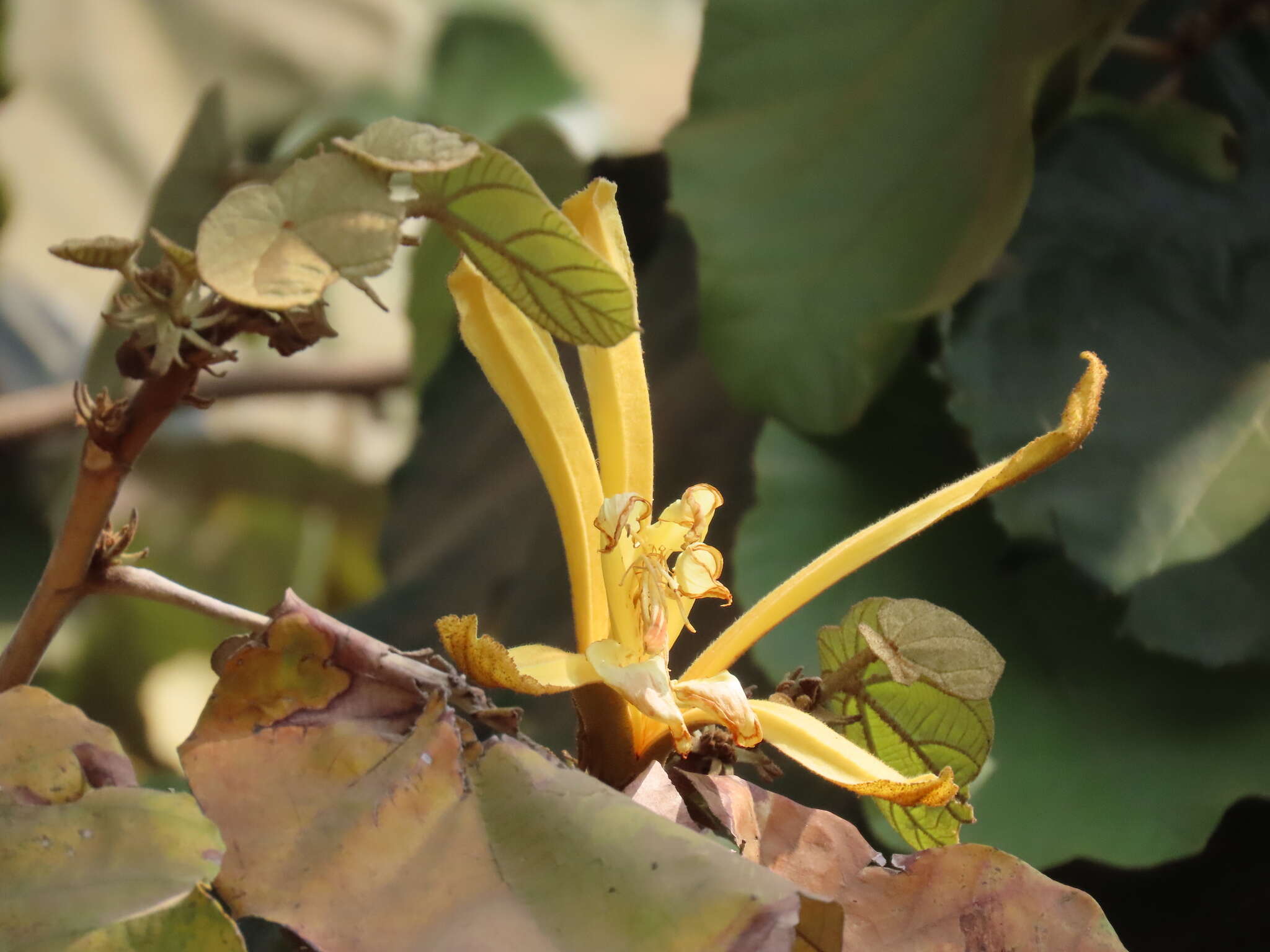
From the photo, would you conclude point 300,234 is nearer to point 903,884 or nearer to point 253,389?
point 903,884

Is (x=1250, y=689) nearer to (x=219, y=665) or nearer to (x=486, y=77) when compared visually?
(x=219, y=665)

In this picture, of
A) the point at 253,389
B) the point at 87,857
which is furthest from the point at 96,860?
the point at 253,389

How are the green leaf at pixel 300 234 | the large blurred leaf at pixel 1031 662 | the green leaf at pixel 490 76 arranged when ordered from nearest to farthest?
the green leaf at pixel 300 234, the large blurred leaf at pixel 1031 662, the green leaf at pixel 490 76

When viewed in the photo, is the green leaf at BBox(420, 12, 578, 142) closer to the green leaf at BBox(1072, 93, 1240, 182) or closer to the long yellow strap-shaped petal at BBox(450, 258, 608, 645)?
the green leaf at BBox(1072, 93, 1240, 182)

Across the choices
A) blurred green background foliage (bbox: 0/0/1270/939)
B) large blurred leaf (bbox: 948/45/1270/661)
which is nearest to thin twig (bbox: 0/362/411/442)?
blurred green background foliage (bbox: 0/0/1270/939)

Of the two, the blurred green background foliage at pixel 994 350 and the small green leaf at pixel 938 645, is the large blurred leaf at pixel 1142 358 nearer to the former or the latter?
the blurred green background foliage at pixel 994 350

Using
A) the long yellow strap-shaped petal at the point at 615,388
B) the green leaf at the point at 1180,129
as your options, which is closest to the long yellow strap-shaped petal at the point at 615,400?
the long yellow strap-shaped petal at the point at 615,388

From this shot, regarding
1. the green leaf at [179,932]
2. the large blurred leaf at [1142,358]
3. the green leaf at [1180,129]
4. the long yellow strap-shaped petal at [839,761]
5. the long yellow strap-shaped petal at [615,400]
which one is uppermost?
the long yellow strap-shaped petal at [615,400]
